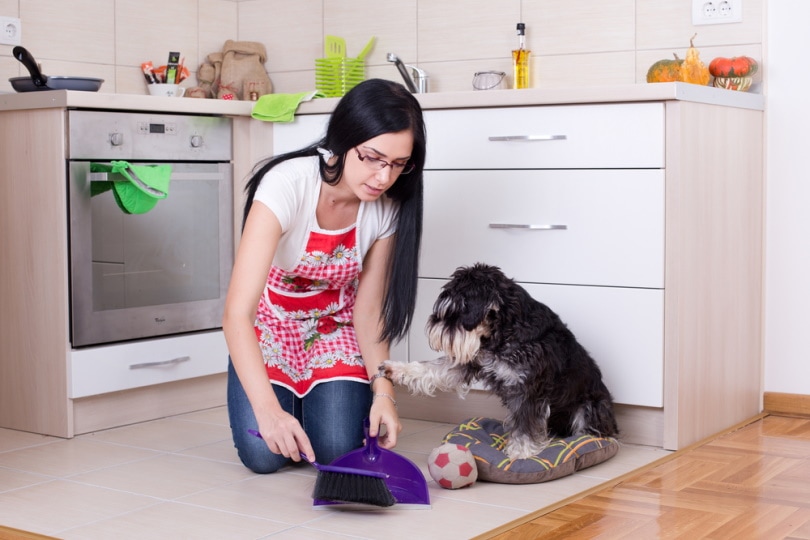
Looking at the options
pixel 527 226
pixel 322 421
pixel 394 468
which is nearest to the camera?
pixel 394 468

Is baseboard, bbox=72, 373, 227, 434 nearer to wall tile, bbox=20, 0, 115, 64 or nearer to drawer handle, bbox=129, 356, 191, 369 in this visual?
drawer handle, bbox=129, 356, 191, 369

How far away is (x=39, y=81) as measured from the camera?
3.03 metres

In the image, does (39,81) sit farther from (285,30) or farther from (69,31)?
(285,30)

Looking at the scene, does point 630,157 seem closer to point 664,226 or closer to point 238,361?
point 664,226

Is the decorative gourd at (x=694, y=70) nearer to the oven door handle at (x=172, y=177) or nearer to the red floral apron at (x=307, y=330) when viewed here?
the red floral apron at (x=307, y=330)

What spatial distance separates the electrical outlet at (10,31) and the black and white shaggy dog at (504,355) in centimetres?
170

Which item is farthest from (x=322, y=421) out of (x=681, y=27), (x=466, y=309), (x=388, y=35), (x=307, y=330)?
(x=388, y=35)

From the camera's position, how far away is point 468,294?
8.02 feet

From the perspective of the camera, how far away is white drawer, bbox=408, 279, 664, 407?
2734mm

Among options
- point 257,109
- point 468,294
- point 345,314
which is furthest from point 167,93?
point 468,294

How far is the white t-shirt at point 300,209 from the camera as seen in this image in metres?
2.34

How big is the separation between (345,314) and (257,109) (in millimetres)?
916

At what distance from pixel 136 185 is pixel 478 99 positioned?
3.24 feet

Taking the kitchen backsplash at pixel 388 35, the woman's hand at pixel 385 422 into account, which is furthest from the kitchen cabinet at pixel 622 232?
the woman's hand at pixel 385 422
